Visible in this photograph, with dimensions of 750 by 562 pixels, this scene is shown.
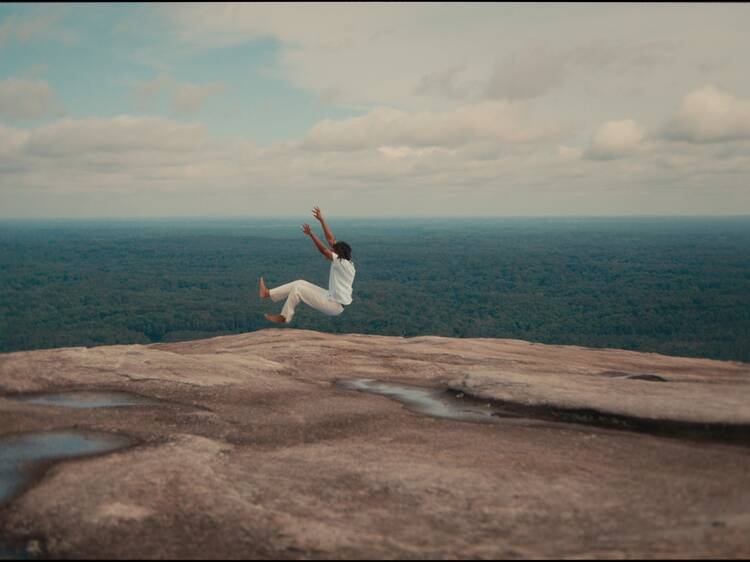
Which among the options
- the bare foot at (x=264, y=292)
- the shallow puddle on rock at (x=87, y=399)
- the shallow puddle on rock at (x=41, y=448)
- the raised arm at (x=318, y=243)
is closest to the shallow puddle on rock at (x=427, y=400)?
the raised arm at (x=318, y=243)

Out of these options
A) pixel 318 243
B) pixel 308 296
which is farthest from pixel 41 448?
pixel 308 296

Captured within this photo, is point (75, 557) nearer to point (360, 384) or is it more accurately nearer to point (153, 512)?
point (153, 512)

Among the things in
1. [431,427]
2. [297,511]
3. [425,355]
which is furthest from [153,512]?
[425,355]

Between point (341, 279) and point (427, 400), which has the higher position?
point (341, 279)

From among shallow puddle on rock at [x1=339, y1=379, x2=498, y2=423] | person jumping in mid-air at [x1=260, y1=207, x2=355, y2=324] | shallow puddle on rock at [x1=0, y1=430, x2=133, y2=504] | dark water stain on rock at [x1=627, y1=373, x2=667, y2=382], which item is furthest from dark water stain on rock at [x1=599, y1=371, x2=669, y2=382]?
shallow puddle on rock at [x1=0, y1=430, x2=133, y2=504]

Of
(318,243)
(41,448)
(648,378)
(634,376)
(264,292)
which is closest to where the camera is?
(41,448)

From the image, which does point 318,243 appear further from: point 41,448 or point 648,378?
point 648,378

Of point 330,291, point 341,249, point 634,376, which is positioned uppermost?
point 341,249
